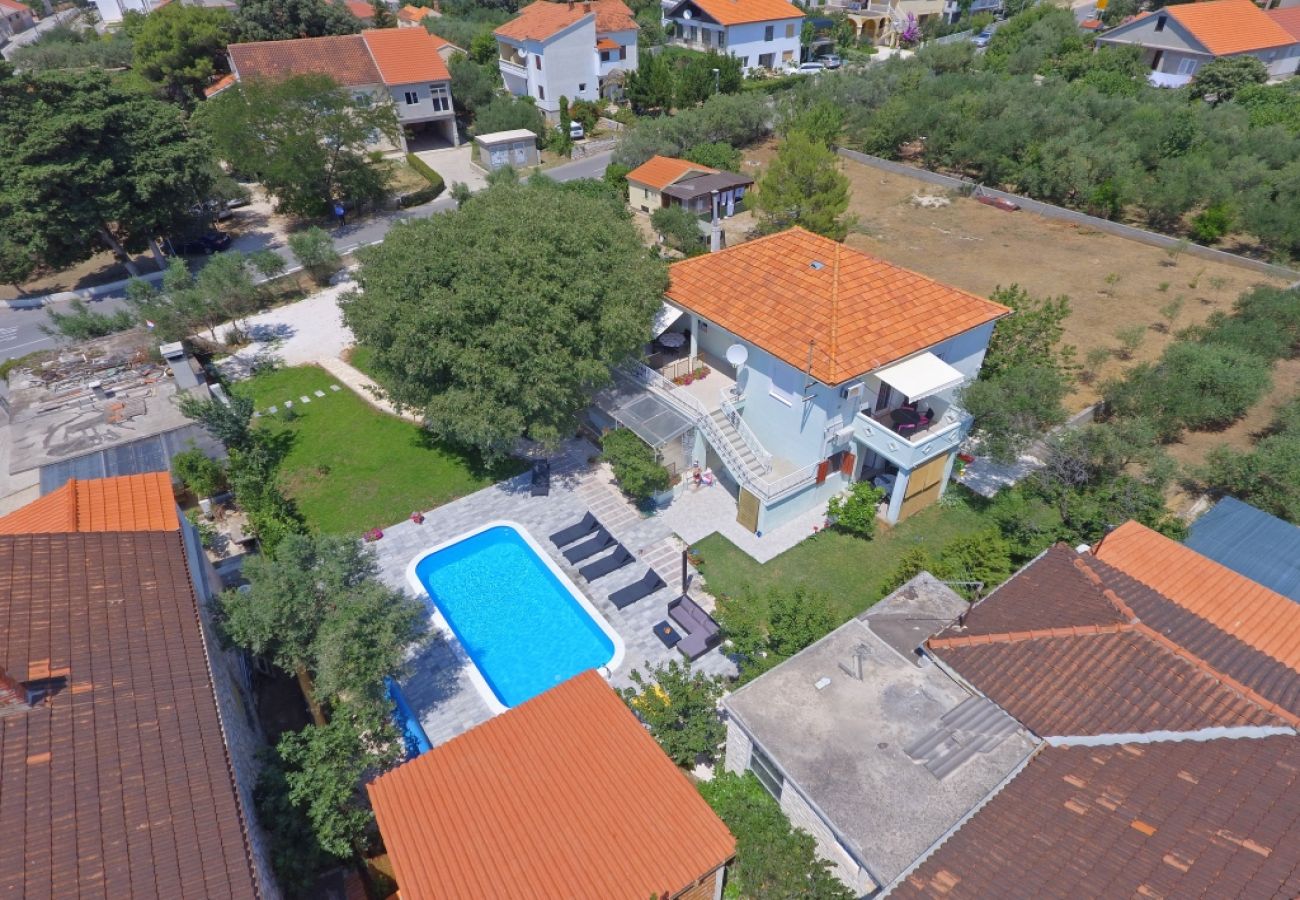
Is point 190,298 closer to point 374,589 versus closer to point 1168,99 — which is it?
point 374,589

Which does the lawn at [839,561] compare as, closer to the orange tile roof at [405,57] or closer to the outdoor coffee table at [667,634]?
the outdoor coffee table at [667,634]

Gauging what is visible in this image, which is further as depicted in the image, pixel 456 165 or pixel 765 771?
pixel 456 165

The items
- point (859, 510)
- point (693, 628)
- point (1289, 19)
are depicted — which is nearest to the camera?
point (693, 628)

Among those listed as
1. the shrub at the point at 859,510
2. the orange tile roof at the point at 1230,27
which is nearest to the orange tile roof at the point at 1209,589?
the shrub at the point at 859,510

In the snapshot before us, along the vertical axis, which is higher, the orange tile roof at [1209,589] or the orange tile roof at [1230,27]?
the orange tile roof at [1230,27]

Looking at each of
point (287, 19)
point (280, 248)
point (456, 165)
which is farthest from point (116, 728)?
point (287, 19)

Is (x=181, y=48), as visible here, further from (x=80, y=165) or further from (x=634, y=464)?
(x=634, y=464)

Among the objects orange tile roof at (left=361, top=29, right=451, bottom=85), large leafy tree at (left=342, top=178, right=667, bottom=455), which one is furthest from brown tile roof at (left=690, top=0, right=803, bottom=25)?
large leafy tree at (left=342, top=178, right=667, bottom=455)
